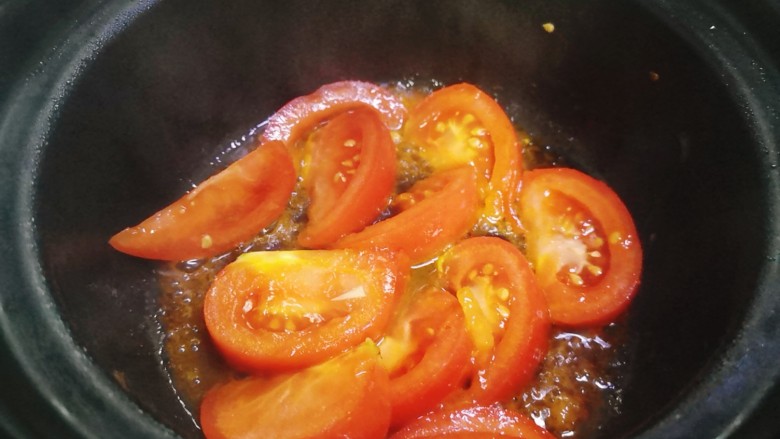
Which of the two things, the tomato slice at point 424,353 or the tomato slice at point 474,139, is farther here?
the tomato slice at point 474,139

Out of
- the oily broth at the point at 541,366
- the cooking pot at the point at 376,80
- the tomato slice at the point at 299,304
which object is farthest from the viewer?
the oily broth at the point at 541,366

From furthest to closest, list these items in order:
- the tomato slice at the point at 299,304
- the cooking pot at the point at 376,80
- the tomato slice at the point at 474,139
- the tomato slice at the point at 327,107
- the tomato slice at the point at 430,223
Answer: the tomato slice at the point at 327,107 < the tomato slice at the point at 474,139 < the tomato slice at the point at 430,223 < the tomato slice at the point at 299,304 < the cooking pot at the point at 376,80

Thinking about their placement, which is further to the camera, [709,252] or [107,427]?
[709,252]

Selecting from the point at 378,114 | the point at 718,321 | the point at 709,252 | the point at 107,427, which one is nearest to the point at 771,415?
the point at 718,321

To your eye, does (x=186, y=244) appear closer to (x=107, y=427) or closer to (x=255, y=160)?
(x=255, y=160)

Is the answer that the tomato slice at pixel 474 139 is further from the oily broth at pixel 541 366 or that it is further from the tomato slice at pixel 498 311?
the tomato slice at pixel 498 311

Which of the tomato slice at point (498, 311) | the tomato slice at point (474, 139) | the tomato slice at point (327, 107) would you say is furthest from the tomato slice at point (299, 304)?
the tomato slice at point (327, 107)

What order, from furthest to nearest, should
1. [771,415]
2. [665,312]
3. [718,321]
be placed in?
1. [665,312]
2. [718,321]
3. [771,415]

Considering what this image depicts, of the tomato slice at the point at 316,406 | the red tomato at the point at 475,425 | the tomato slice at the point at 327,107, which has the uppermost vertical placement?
the tomato slice at the point at 327,107
